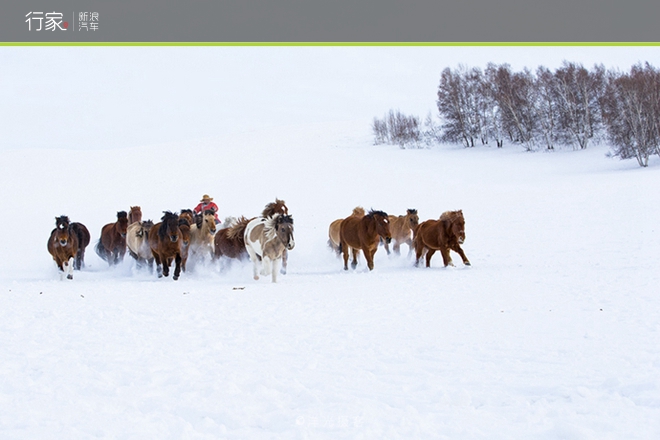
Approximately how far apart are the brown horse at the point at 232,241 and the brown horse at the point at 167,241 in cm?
126

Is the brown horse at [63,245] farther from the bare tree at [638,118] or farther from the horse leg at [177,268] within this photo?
the bare tree at [638,118]

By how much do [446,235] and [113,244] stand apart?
8.58m

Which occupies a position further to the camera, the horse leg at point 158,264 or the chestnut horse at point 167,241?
the horse leg at point 158,264

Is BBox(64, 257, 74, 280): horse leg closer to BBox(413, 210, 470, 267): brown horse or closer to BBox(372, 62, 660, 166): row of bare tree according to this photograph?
BBox(413, 210, 470, 267): brown horse

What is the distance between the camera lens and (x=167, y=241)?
1212 cm

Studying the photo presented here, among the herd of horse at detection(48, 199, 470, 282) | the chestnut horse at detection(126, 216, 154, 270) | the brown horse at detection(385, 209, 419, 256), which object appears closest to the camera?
the herd of horse at detection(48, 199, 470, 282)

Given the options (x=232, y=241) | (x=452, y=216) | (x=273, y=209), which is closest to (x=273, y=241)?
(x=273, y=209)

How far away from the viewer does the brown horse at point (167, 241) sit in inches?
468

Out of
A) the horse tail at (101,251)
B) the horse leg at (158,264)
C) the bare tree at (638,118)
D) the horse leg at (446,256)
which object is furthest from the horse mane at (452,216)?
the bare tree at (638,118)

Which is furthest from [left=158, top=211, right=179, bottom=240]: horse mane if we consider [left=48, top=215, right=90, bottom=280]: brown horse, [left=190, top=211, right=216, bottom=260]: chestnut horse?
[left=48, top=215, right=90, bottom=280]: brown horse

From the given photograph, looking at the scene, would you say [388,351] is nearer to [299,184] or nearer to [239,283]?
[239,283]

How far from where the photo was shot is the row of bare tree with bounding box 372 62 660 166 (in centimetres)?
3291

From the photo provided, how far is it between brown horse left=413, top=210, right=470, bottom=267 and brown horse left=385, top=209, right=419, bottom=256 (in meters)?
1.37

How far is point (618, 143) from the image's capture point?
33469 millimetres
